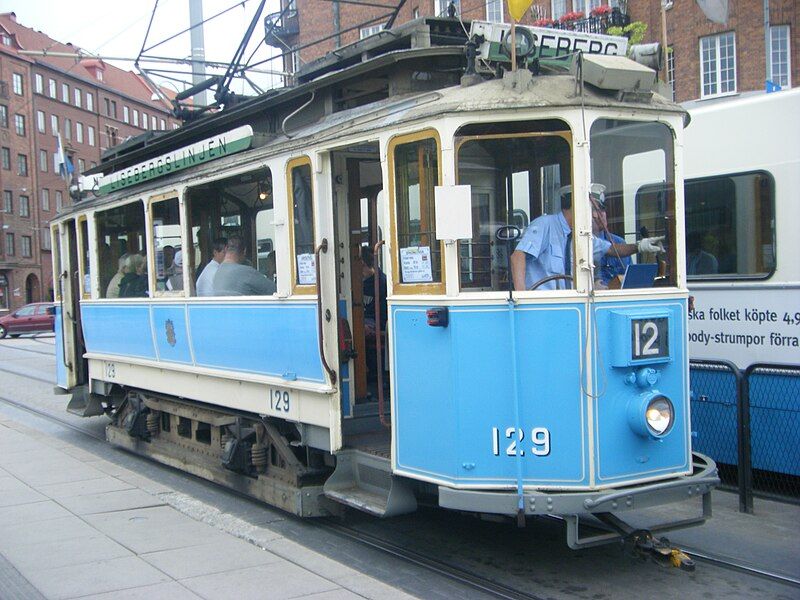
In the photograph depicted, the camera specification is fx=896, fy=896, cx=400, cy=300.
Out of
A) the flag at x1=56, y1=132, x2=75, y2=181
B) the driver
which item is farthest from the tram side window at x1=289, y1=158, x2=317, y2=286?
the flag at x1=56, y1=132, x2=75, y2=181

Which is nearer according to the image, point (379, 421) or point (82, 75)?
point (379, 421)

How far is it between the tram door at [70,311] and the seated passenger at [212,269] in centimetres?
401

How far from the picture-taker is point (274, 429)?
7332 mm

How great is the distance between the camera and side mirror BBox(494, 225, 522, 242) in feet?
18.0

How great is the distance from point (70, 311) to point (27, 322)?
88.6 feet

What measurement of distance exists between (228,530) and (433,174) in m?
3.33

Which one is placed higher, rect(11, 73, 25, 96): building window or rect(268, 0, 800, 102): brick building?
rect(11, 73, 25, 96): building window

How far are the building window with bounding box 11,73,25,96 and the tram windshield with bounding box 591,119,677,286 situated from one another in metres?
60.2

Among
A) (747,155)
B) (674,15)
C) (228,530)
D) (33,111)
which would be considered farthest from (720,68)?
(33,111)

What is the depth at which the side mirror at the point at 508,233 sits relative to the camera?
18.0 feet

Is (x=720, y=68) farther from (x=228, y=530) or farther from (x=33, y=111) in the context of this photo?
(x=33, y=111)

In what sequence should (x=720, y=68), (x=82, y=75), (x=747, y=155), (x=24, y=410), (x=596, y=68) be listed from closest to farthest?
(x=596, y=68) < (x=747, y=155) < (x=24, y=410) < (x=720, y=68) < (x=82, y=75)

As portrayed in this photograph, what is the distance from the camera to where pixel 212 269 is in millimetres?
7965

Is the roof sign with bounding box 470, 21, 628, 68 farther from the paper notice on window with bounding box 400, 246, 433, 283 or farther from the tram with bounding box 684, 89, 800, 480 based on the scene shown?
the tram with bounding box 684, 89, 800, 480
